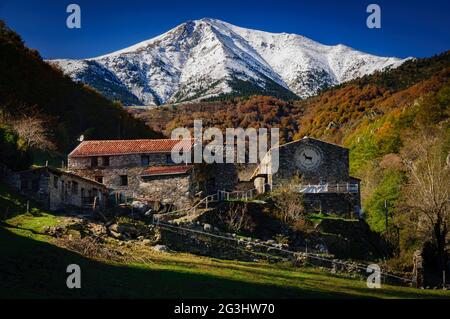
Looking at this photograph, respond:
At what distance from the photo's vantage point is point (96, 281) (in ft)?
68.1

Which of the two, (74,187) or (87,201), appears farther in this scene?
(87,201)

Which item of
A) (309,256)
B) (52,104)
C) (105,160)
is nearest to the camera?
(309,256)

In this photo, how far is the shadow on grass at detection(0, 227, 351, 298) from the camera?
1861 cm

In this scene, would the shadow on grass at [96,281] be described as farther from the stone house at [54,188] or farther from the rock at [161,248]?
the stone house at [54,188]

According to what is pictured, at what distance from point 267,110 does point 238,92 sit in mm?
36040

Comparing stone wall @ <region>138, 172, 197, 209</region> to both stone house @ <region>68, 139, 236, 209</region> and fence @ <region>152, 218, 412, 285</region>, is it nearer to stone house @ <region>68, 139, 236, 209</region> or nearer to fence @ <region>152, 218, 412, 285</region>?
stone house @ <region>68, 139, 236, 209</region>

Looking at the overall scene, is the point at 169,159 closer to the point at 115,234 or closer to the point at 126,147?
the point at 126,147

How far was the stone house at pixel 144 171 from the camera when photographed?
4606 cm

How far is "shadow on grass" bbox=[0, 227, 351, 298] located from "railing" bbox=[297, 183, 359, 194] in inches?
866

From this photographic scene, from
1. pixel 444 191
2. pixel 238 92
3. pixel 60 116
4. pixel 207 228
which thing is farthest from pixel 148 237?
pixel 238 92

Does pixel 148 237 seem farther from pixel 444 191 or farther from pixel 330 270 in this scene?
pixel 444 191

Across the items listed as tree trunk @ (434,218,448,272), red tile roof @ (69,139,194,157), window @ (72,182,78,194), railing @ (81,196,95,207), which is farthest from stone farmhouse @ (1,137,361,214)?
tree trunk @ (434,218,448,272)

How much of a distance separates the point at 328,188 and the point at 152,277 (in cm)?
2693

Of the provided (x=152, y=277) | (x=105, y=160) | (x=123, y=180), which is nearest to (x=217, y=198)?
(x=123, y=180)
